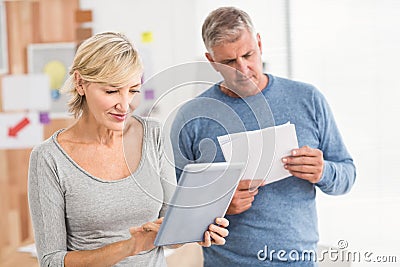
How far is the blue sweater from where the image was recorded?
1489mm

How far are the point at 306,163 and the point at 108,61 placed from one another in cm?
55

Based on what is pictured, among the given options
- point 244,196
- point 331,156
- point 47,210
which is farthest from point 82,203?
point 331,156

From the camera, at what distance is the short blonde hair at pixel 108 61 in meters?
1.22

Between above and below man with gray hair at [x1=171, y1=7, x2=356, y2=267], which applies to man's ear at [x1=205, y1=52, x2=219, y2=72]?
above

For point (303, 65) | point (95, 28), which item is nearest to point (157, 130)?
point (303, 65)

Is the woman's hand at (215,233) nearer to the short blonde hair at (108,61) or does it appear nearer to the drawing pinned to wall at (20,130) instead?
the short blonde hair at (108,61)

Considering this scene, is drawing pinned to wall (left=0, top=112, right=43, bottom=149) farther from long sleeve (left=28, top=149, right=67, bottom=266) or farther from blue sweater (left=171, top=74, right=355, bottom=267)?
long sleeve (left=28, top=149, right=67, bottom=266)

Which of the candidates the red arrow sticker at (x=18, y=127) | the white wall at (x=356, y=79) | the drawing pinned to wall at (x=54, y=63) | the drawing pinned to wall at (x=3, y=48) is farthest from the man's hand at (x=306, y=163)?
the drawing pinned to wall at (x=3, y=48)

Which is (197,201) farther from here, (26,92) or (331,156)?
(26,92)

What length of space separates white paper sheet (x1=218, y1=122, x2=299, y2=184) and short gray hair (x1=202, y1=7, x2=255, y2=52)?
230mm

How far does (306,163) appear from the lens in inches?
57.8

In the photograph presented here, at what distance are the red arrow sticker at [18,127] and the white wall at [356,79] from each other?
97cm

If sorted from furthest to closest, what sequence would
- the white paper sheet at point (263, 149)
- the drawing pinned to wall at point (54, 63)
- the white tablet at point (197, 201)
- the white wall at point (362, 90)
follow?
the drawing pinned to wall at point (54, 63) < the white wall at point (362, 90) < the white paper sheet at point (263, 149) < the white tablet at point (197, 201)

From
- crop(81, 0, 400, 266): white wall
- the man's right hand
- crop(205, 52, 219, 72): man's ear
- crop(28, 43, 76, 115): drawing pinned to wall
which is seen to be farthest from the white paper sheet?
crop(28, 43, 76, 115): drawing pinned to wall
